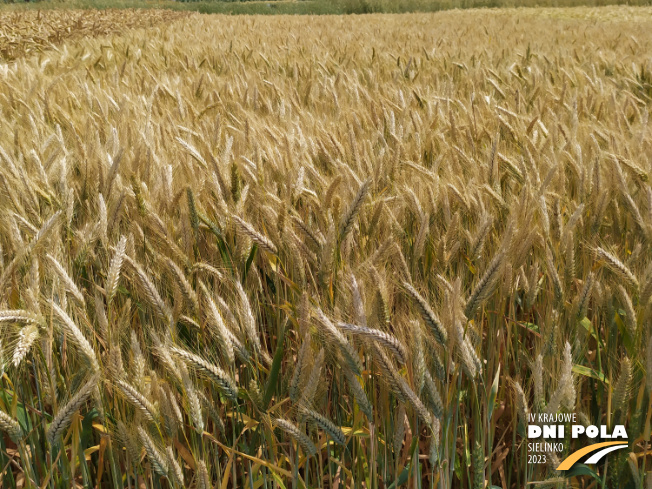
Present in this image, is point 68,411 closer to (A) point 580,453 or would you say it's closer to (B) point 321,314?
(B) point 321,314

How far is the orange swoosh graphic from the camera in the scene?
0.89 meters

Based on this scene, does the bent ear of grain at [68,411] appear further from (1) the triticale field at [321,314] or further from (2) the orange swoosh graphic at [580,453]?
(2) the orange swoosh graphic at [580,453]

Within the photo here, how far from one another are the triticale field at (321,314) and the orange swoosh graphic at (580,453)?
0.05 ft

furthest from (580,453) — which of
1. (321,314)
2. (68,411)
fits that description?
(68,411)

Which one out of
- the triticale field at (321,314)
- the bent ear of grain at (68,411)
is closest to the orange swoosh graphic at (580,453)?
the triticale field at (321,314)

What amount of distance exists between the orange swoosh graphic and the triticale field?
0.05 ft

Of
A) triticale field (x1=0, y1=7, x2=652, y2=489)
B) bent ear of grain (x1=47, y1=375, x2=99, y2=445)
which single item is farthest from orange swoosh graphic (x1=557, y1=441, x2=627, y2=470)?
bent ear of grain (x1=47, y1=375, x2=99, y2=445)

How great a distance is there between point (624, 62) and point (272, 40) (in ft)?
14.6

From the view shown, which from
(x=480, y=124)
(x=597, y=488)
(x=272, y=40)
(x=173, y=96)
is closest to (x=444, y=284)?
(x=597, y=488)

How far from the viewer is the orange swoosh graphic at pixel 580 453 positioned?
35.0 inches

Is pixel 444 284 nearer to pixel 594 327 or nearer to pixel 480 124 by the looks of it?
Answer: pixel 594 327

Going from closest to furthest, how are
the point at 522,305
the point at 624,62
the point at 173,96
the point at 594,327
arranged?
1. the point at 594,327
2. the point at 522,305
3. the point at 173,96
4. the point at 624,62

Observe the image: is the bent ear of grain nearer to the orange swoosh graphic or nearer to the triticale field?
the triticale field

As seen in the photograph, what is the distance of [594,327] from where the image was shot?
1081 mm
